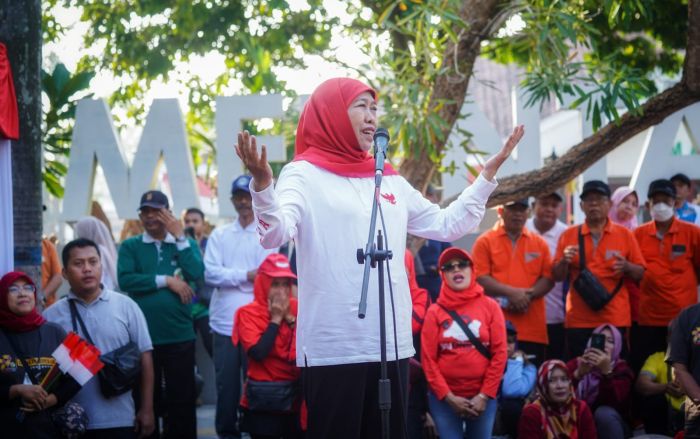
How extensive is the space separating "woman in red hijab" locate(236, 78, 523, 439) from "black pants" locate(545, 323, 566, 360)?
4.58 metres

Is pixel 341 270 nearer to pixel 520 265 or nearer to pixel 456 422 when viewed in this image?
pixel 456 422

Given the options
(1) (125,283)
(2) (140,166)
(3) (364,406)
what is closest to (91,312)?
(1) (125,283)

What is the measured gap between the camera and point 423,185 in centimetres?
811

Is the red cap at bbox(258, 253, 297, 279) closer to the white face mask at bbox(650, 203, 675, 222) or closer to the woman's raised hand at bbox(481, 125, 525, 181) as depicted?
the woman's raised hand at bbox(481, 125, 525, 181)

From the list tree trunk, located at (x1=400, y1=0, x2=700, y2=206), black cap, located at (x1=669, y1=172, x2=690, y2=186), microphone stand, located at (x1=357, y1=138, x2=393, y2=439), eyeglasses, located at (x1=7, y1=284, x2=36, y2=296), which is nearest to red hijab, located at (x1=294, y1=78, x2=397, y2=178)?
microphone stand, located at (x1=357, y1=138, x2=393, y2=439)

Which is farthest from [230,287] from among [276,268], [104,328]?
[104,328]

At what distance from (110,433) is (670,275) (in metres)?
4.79

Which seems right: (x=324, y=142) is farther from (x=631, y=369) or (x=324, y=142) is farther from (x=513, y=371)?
(x=631, y=369)

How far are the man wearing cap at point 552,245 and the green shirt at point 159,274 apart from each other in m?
3.11

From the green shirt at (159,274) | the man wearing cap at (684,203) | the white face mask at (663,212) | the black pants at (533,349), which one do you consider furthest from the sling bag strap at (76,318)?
the man wearing cap at (684,203)

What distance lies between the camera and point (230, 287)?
7.96m

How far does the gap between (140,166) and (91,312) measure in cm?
433

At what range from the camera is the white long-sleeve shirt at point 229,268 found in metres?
7.88

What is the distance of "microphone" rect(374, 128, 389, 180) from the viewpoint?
3.89 m
